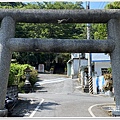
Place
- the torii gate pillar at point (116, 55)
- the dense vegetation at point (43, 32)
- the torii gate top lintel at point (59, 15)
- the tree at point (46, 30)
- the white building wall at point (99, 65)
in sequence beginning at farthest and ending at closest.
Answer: the tree at point (46, 30) → the white building wall at point (99, 65) → the dense vegetation at point (43, 32) → the torii gate top lintel at point (59, 15) → the torii gate pillar at point (116, 55)

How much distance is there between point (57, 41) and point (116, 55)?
1.38 metres

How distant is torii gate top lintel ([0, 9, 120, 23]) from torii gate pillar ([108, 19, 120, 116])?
0.60 ft

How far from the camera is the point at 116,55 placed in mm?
4598

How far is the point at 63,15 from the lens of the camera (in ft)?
15.4

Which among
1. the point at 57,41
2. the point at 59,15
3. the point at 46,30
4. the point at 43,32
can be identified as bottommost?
the point at 57,41

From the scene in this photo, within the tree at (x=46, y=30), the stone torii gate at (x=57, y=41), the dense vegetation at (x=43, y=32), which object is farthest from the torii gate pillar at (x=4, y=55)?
the tree at (x=46, y=30)

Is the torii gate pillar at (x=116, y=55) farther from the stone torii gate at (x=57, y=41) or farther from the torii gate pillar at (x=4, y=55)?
the torii gate pillar at (x=4, y=55)

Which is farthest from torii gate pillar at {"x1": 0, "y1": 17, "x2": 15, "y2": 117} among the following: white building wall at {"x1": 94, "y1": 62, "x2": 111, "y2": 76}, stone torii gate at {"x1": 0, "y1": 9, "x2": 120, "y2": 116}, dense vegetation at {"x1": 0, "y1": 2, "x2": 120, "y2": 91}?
white building wall at {"x1": 94, "y1": 62, "x2": 111, "y2": 76}

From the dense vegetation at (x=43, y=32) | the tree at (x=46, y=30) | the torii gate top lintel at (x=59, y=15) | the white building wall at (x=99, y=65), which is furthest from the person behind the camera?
the tree at (x=46, y=30)

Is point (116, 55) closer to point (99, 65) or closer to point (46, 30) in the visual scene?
point (99, 65)

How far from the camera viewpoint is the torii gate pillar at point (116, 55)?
4.48 meters

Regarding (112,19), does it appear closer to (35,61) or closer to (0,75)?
(0,75)

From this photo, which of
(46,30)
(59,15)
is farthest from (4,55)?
(46,30)

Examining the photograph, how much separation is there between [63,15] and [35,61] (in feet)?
77.7
